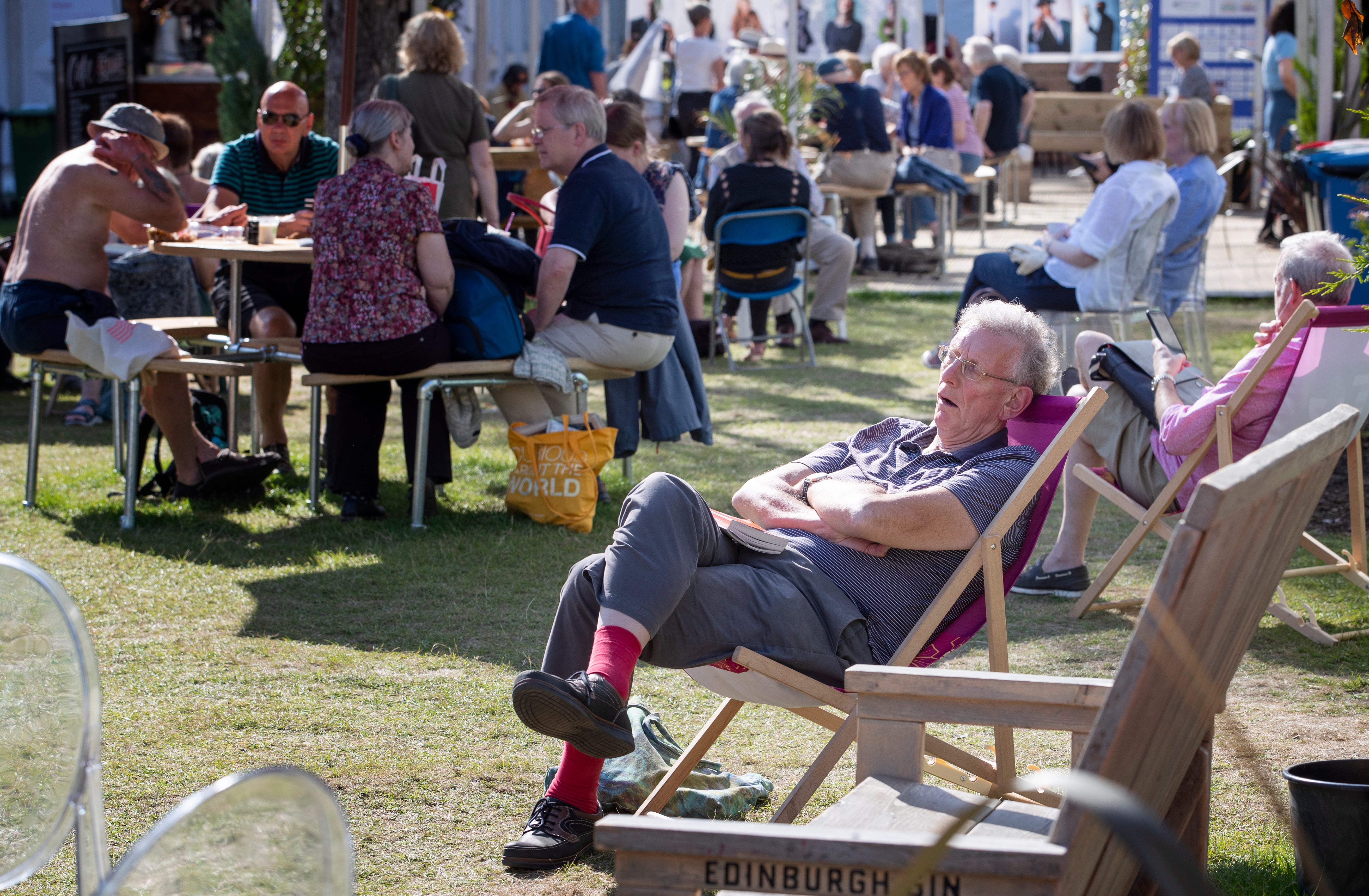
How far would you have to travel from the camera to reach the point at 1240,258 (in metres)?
12.6

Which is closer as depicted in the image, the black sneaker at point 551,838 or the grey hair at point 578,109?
the black sneaker at point 551,838

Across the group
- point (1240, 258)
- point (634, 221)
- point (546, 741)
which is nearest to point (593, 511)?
point (634, 221)

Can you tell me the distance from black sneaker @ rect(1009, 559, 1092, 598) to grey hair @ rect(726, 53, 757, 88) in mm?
8669

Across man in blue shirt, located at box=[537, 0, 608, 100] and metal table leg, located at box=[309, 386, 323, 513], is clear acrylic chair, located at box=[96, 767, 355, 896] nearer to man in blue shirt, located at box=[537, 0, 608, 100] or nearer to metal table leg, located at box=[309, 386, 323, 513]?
metal table leg, located at box=[309, 386, 323, 513]

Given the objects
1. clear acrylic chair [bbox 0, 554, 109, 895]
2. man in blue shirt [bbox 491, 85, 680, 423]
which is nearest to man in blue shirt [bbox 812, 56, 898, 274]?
man in blue shirt [bbox 491, 85, 680, 423]

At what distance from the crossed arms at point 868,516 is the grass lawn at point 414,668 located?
0.61 metres

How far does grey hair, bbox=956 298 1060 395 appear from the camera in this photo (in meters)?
2.95

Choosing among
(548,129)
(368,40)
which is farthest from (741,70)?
(548,129)

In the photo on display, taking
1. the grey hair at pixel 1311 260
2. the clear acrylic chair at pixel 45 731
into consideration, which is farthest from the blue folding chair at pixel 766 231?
the clear acrylic chair at pixel 45 731

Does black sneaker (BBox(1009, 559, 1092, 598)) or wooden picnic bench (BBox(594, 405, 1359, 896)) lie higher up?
wooden picnic bench (BBox(594, 405, 1359, 896))

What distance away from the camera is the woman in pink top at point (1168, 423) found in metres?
3.87

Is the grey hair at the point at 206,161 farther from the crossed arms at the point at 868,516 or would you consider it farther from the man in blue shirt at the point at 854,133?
A: the crossed arms at the point at 868,516

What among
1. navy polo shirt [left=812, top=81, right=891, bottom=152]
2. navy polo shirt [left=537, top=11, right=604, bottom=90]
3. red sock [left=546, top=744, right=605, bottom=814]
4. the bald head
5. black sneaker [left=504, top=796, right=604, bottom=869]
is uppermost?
navy polo shirt [left=537, top=11, right=604, bottom=90]

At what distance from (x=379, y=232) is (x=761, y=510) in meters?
2.37
